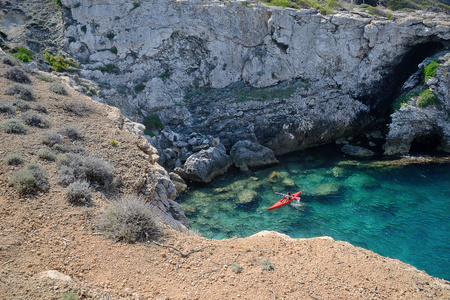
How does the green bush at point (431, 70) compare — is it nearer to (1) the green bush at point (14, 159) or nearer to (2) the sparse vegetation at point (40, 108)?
(2) the sparse vegetation at point (40, 108)

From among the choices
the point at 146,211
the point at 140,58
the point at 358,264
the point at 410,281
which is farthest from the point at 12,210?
the point at 140,58

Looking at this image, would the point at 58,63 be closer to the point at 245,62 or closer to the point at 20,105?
the point at 20,105

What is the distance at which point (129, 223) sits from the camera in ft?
21.7

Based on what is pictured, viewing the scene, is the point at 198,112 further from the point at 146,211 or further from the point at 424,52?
the point at 424,52

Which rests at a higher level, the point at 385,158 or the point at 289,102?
the point at 289,102

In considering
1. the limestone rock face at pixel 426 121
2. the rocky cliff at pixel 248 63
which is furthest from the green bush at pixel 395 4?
the limestone rock face at pixel 426 121

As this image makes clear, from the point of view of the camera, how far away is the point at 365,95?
26.5m

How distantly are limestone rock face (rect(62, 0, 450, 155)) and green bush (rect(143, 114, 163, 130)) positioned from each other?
93 centimetres

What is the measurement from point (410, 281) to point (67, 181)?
9593mm

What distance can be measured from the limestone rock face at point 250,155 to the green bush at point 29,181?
1523 cm

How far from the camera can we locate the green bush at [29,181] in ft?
23.0

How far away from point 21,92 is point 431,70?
28640 mm

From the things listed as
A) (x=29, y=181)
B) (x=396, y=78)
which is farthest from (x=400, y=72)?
(x=29, y=181)

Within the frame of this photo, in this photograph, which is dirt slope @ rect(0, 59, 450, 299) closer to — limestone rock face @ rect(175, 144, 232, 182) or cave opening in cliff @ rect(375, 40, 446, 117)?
limestone rock face @ rect(175, 144, 232, 182)
